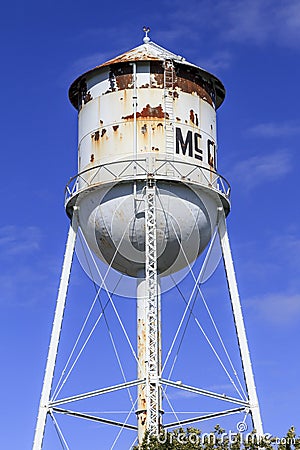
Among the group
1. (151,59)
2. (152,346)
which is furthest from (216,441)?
(151,59)

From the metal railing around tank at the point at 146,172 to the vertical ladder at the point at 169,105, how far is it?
0.29 metres

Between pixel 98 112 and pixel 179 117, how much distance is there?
5.49 feet

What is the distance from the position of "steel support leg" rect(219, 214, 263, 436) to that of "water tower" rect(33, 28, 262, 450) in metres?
0.02

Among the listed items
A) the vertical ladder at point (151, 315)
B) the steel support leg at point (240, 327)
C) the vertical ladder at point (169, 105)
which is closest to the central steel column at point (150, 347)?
the vertical ladder at point (151, 315)

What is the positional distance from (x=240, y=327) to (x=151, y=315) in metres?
2.24

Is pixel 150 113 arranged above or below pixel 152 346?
above

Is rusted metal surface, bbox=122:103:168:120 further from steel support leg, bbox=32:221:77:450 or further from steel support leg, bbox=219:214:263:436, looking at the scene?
steel support leg, bbox=32:221:77:450

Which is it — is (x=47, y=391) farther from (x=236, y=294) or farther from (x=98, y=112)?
(x=98, y=112)

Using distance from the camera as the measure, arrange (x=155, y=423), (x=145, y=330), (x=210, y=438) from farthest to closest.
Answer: (x=145, y=330) < (x=155, y=423) < (x=210, y=438)

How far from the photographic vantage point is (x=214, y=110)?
22500 millimetres

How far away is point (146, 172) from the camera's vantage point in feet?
68.0

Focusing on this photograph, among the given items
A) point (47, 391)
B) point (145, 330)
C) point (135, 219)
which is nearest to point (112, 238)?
A: point (135, 219)

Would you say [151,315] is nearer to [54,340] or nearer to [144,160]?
[54,340]

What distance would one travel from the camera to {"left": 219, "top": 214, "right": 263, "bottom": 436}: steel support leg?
821 inches
